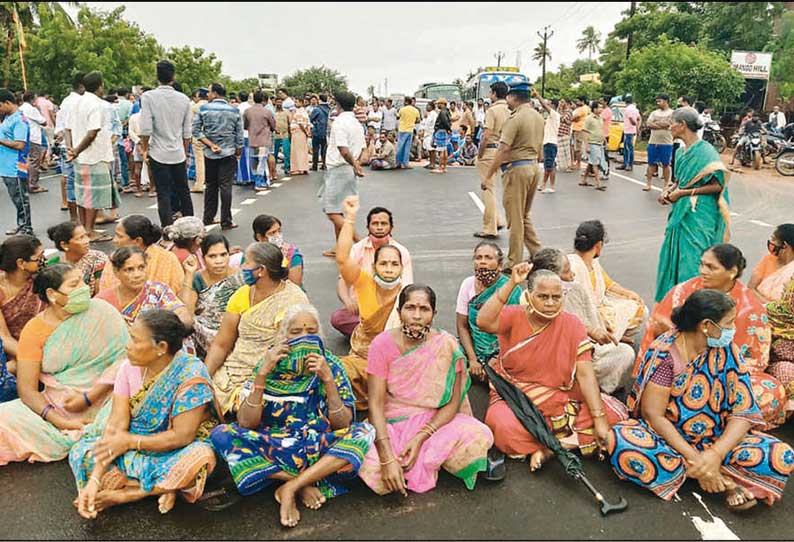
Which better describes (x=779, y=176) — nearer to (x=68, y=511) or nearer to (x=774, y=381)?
(x=774, y=381)

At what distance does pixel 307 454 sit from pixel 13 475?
154 cm

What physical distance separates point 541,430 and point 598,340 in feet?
3.26

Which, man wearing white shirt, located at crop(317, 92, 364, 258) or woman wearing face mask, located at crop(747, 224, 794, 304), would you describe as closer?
woman wearing face mask, located at crop(747, 224, 794, 304)

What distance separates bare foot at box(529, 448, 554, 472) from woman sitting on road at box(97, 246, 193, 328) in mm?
2162

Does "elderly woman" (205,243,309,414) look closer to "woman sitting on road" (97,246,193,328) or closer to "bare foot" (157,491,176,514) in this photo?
"woman sitting on road" (97,246,193,328)

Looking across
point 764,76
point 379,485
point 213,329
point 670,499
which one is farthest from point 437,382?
point 764,76

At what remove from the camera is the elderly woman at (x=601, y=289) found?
4375 millimetres

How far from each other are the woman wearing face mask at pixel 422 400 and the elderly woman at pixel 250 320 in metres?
0.65

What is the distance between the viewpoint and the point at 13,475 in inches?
126

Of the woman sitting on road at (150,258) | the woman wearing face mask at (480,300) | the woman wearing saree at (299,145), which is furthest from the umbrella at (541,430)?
the woman wearing saree at (299,145)

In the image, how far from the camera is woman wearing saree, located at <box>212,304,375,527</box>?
292 cm

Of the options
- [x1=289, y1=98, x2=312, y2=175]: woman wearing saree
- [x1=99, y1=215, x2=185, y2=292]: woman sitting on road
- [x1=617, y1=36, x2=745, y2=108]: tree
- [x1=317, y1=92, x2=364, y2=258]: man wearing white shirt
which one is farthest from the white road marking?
[x1=617, y1=36, x2=745, y2=108]: tree

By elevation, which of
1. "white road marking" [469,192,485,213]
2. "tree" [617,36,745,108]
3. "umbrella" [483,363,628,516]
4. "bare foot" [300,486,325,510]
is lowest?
"bare foot" [300,486,325,510]

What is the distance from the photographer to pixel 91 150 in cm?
758
